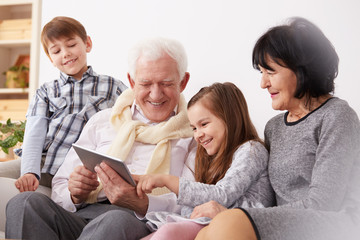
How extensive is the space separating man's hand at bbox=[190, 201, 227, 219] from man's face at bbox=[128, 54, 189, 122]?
594 mm

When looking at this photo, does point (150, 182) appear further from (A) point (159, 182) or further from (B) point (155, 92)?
(B) point (155, 92)

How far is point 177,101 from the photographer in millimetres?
1871

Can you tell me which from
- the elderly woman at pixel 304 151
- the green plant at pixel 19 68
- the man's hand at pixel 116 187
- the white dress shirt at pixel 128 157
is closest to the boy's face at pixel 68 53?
the white dress shirt at pixel 128 157

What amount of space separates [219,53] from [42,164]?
37.8 inches

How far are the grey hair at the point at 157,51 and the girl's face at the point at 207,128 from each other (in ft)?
0.98

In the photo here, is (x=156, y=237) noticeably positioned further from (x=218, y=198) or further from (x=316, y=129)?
(x=316, y=129)

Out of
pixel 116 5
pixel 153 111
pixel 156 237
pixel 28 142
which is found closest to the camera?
pixel 156 237

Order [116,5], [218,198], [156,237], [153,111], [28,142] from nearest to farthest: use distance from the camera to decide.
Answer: [156,237] < [218,198] < [153,111] < [28,142] < [116,5]

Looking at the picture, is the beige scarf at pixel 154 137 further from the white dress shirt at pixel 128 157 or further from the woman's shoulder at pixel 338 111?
the woman's shoulder at pixel 338 111

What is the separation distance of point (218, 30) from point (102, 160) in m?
0.99

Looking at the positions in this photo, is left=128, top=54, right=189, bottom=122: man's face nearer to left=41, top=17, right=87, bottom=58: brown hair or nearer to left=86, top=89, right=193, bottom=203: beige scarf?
left=86, top=89, right=193, bottom=203: beige scarf

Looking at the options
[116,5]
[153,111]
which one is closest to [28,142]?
[153,111]

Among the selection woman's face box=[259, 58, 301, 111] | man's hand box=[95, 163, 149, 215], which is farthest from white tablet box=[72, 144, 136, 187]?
woman's face box=[259, 58, 301, 111]

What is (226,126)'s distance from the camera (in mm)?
1591
